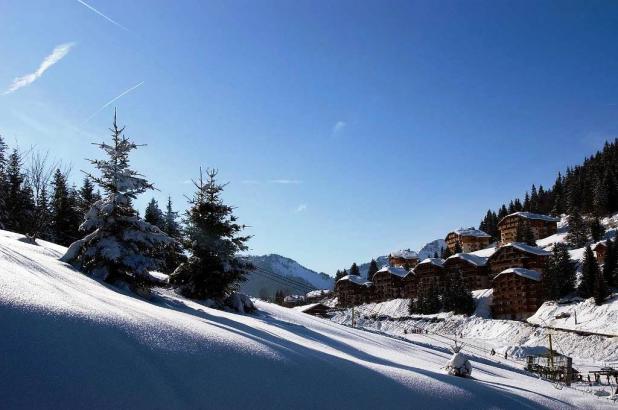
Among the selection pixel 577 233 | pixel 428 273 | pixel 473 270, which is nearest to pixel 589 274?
pixel 473 270

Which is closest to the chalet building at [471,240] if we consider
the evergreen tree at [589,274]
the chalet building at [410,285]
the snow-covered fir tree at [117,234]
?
the chalet building at [410,285]

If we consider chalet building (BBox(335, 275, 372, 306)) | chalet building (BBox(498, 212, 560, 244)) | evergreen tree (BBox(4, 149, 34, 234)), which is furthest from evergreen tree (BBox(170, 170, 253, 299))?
chalet building (BBox(498, 212, 560, 244))

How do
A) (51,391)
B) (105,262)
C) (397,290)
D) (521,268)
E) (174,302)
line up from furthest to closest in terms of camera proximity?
(397,290), (521,268), (174,302), (105,262), (51,391)

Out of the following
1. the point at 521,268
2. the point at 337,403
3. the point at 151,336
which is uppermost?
the point at 521,268

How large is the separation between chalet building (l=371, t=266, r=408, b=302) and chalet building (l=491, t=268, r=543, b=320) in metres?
27.3

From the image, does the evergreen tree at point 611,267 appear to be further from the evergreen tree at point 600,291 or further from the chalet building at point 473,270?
the chalet building at point 473,270

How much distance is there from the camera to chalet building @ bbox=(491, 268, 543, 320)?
66188mm

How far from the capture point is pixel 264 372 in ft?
24.3

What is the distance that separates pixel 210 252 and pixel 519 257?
6476 centimetres

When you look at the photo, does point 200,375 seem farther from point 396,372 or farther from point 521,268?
point 521,268

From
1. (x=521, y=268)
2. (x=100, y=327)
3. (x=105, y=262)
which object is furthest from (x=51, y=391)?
(x=521, y=268)

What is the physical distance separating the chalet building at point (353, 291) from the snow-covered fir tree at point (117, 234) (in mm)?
88470

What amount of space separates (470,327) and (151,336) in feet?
204

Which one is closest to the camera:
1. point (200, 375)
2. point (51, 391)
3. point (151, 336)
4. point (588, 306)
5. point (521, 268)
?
point (51, 391)
